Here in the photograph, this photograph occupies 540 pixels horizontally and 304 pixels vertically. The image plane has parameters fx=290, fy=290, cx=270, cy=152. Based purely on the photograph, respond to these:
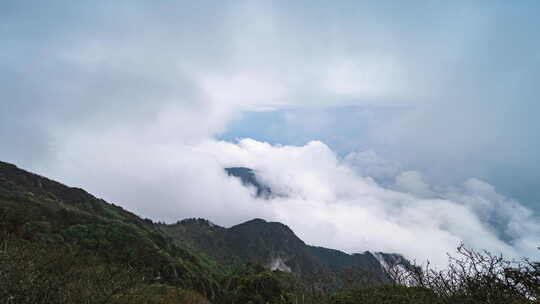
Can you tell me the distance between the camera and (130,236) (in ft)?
187

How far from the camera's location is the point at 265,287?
143ft

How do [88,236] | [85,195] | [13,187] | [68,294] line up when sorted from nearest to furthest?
[68,294] < [88,236] < [13,187] < [85,195]

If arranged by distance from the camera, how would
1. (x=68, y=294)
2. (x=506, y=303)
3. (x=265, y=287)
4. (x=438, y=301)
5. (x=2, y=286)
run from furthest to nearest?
(x=265, y=287), (x=438, y=301), (x=506, y=303), (x=68, y=294), (x=2, y=286)

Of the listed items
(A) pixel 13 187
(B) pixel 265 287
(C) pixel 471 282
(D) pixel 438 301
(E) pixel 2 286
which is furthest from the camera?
(A) pixel 13 187

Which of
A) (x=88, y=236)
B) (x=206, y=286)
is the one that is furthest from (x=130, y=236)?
(x=206, y=286)

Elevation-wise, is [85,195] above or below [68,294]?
above

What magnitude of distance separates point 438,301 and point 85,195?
468ft

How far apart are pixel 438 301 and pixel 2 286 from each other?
20.3 meters

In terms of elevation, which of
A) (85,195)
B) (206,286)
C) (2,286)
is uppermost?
(85,195)

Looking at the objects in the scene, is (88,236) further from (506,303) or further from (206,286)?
(506,303)

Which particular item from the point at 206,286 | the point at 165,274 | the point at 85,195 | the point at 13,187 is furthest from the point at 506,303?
the point at 85,195

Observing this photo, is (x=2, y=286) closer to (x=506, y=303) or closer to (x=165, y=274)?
(x=506, y=303)

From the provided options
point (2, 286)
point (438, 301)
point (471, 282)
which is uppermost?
point (471, 282)

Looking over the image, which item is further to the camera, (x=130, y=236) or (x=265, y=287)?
(x=130, y=236)
